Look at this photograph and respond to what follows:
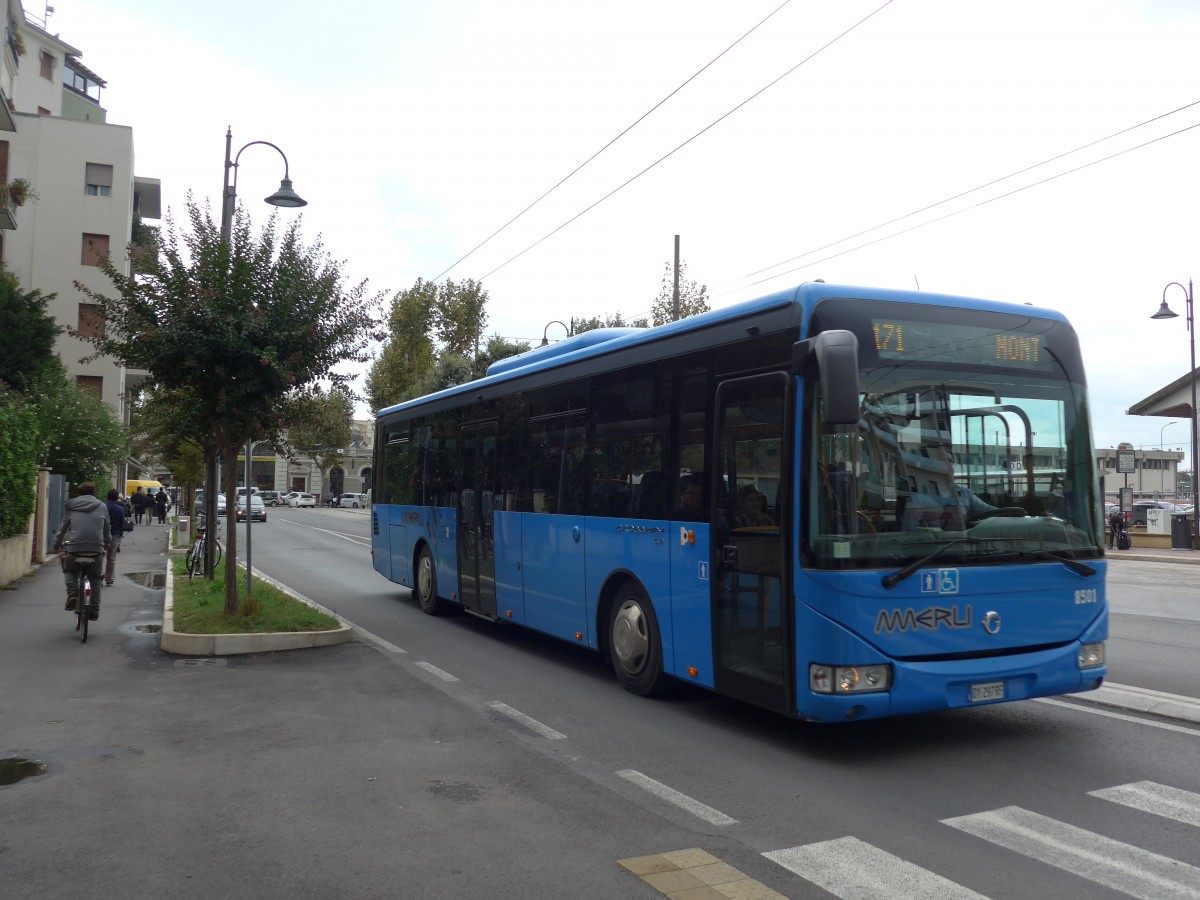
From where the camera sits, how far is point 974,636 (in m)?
6.55

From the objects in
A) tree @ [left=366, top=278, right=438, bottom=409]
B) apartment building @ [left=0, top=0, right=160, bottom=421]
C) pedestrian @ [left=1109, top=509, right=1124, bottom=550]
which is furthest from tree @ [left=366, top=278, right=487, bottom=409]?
pedestrian @ [left=1109, top=509, right=1124, bottom=550]

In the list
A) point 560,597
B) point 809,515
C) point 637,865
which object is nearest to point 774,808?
point 637,865

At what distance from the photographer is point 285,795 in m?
5.80

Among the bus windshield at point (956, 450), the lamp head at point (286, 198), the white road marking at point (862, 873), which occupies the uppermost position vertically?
the lamp head at point (286, 198)

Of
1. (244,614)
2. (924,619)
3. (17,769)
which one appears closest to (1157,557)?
(244,614)

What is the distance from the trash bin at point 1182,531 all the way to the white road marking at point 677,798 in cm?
3542

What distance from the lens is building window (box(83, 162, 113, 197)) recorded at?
53500 millimetres

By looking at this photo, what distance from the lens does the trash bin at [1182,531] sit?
3556 centimetres

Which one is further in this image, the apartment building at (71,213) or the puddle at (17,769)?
the apartment building at (71,213)

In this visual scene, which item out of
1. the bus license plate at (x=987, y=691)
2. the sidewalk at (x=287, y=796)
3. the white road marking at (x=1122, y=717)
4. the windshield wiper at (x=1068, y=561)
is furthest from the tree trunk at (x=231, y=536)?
the windshield wiper at (x=1068, y=561)

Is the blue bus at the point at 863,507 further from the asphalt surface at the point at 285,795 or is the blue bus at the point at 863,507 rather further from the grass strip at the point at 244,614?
the grass strip at the point at 244,614

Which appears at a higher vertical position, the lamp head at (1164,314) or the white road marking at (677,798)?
the lamp head at (1164,314)

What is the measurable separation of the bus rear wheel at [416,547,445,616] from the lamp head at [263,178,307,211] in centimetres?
722

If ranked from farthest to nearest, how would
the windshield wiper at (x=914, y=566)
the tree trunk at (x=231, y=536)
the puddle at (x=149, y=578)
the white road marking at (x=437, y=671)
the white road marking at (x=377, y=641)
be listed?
the puddle at (x=149, y=578), the tree trunk at (x=231, y=536), the white road marking at (x=377, y=641), the white road marking at (x=437, y=671), the windshield wiper at (x=914, y=566)
